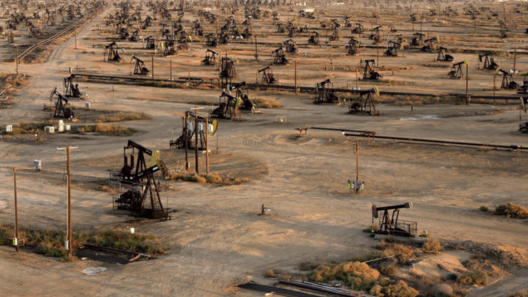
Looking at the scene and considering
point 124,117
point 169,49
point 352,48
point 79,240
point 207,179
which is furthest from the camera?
point 169,49

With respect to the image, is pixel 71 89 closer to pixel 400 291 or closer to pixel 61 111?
pixel 61 111

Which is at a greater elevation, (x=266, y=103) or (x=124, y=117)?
(x=266, y=103)

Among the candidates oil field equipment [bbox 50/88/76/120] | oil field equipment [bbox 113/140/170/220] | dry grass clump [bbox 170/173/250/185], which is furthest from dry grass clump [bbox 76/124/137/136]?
oil field equipment [bbox 113/140/170/220]

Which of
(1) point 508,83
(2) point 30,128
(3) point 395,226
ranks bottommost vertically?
(3) point 395,226

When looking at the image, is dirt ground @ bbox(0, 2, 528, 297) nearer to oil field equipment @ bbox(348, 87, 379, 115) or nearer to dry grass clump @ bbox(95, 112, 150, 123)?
oil field equipment @ bbox(348, 87, 379, 115)

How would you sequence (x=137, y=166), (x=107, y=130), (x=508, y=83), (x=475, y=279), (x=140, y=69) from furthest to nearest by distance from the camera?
(x=140, y=69), (x=508, y=83), (x=107, y=130), (x=137, y=166), (x=475, y=279)

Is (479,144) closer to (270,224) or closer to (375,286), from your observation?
(270,224)

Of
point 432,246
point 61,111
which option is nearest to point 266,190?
point 432,246
